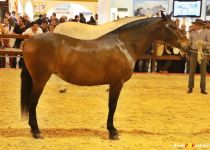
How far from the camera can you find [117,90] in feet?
19.7

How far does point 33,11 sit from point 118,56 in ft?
42.6

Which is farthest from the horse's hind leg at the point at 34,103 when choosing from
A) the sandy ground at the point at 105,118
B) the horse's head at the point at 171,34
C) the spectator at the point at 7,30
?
the spectator at the point at 7,30

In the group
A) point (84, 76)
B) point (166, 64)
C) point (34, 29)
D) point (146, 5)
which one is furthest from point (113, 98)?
point (146, 5)

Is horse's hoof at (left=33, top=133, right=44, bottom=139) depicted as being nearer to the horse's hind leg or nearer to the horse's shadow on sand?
the horse's hind leg

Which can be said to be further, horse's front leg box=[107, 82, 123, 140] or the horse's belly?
horse's front leg box=[107, 82, 123, 140]

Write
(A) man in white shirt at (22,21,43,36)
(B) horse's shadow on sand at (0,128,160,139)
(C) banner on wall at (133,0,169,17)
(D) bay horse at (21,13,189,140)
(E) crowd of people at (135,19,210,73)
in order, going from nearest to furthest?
(D) bay horse at (21,13,189,140), (B) horse's shadow on sand at (0,128,160,139), (A) man in white shirt at (22,21,43,36), (E) crowd of people at (135,19,210,73), (C) banner on wall at (133,0,169,17)

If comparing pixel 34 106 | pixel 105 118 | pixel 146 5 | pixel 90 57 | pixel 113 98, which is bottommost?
pixel 105 118

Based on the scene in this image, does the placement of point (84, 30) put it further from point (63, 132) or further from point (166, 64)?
point (166, 64)

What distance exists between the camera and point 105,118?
7316mm

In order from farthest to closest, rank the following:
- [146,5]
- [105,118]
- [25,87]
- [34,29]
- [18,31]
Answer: [146,5]
[18,31]
[34,29]
[105,118]
[25,87]

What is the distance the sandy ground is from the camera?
5777 millimetres

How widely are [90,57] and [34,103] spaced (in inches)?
41.3

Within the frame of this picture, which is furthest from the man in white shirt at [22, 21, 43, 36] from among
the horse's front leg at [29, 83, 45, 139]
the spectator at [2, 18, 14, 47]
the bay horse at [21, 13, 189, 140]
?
the horse's front leg at [29, 83, 45, 139]

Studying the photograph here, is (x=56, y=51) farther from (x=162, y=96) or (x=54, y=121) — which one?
(x=162, y=96)
